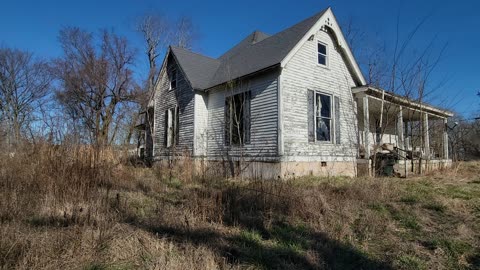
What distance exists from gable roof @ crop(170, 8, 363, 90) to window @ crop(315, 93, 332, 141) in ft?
8.19

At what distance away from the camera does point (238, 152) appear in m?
Answer: 12.2

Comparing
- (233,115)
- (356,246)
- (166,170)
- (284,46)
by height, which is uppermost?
(284,46)

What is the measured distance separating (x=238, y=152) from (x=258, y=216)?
24.3 feet

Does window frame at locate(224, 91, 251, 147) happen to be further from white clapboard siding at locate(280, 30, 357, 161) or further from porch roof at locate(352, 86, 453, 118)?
porch roof at locate(352, 86, 453, 118)

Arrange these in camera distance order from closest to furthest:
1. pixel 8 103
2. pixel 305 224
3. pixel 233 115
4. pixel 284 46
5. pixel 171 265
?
pixel 171 265, pixel 305 224, pixel 284 46, pixel 233 115, pixel 8 103

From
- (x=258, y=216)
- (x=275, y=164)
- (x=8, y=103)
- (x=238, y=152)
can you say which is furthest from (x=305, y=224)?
(x=8, y=103)

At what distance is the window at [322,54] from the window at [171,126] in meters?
7.54

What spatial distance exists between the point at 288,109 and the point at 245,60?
13.4 feet

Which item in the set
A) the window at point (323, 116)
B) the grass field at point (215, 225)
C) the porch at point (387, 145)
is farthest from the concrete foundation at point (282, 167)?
the grass field at point (215, 225)

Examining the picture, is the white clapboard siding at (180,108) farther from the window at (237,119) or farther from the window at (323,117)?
the window at (323,117)

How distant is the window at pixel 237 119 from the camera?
12.0m

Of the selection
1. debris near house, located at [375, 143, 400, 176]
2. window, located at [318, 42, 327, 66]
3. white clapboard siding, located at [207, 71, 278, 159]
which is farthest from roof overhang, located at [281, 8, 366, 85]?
debris near house, located at [375, 143, 400, 176]

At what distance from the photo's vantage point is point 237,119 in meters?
12.5

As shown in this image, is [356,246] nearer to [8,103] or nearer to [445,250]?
[445,250]
